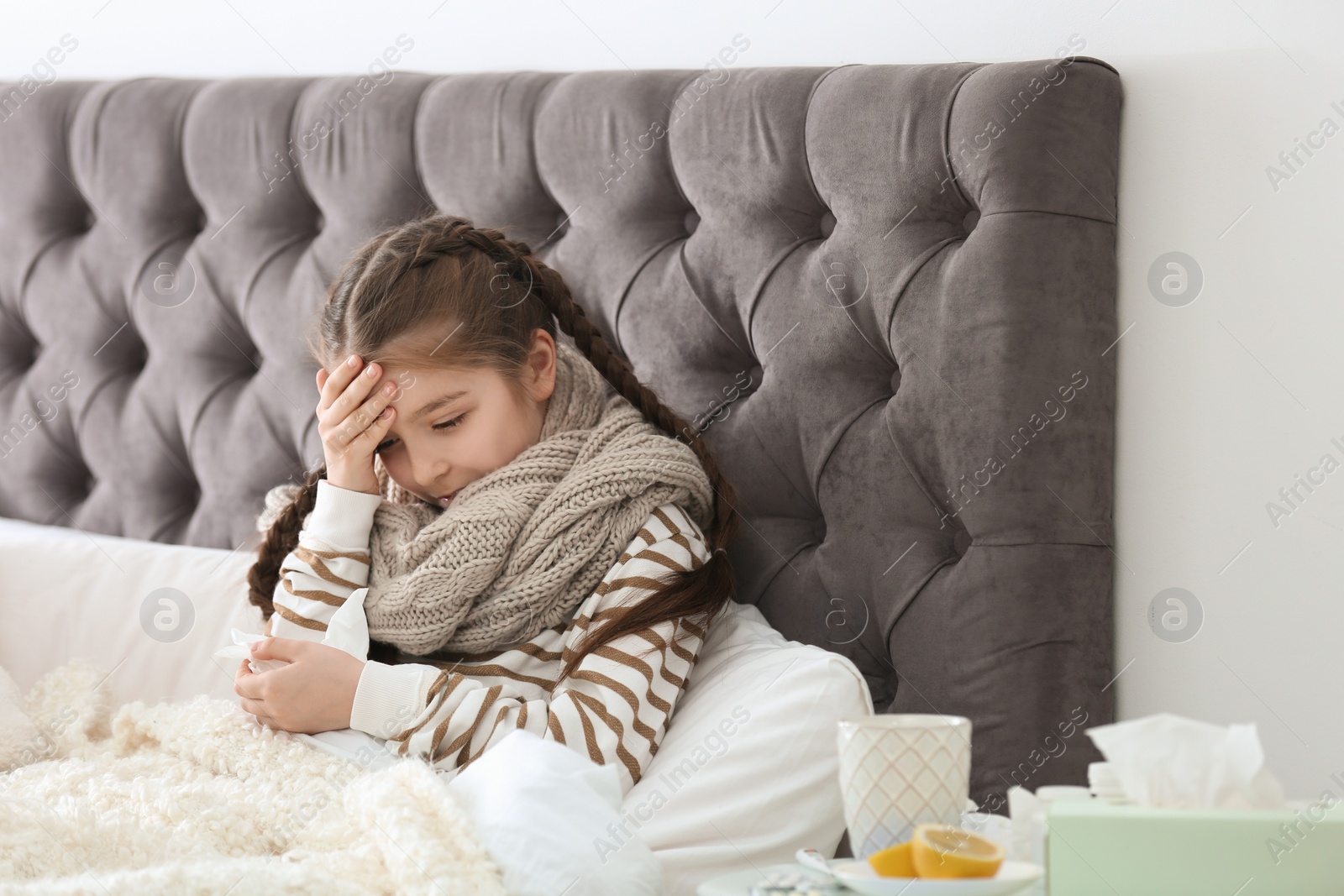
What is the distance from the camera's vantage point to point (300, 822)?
34.4 inches

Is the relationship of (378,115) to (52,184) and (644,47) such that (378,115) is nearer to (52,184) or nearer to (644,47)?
(644,47)

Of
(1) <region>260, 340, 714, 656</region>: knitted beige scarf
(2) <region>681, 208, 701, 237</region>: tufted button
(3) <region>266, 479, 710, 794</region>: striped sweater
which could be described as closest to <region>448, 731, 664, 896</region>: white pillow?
(3) <region>266, 479, 710, 794</region>: striped sweater

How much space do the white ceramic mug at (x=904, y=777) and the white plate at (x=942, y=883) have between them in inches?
1.2

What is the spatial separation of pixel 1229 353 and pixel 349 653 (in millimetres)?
871

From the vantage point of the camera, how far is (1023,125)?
1028 mm

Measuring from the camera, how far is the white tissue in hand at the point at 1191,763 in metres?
0.63

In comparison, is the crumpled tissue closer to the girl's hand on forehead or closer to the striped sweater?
the striped sweater

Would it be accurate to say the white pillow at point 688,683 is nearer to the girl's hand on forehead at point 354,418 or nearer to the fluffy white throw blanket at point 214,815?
the fluffy white throw blanket at point 214,815

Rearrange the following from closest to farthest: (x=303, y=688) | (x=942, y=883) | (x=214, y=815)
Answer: (x=942, y=883), (x=214, y=815), (x=303, y=688)

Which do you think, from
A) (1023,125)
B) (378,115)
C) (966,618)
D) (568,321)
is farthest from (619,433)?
(378,115)

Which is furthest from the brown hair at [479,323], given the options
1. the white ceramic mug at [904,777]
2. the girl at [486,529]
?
the white ceramic mug at [904,777]

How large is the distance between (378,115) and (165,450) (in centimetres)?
58

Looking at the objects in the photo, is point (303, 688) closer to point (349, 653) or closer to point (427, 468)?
point (349, 653)

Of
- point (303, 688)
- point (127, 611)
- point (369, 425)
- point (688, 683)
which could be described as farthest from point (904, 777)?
point (127, 611)
